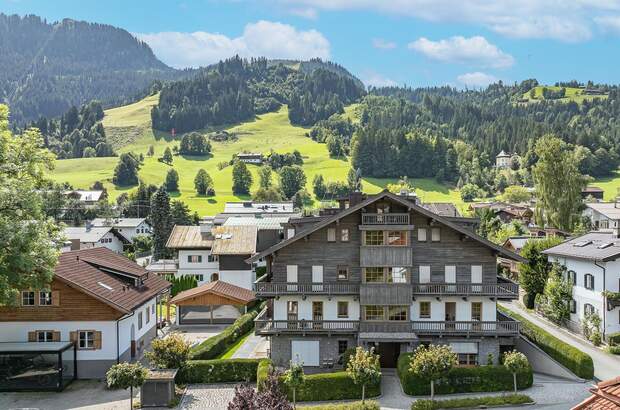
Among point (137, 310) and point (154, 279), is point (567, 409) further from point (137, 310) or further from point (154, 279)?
point (154, 279)

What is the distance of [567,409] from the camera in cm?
3312

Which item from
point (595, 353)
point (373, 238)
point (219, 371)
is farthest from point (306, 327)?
point (595, 353)

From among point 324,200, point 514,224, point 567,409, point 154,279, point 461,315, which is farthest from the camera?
point 324,200

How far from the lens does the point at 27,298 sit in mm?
40062

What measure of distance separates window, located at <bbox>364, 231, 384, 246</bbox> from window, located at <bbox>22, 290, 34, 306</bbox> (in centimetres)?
2232

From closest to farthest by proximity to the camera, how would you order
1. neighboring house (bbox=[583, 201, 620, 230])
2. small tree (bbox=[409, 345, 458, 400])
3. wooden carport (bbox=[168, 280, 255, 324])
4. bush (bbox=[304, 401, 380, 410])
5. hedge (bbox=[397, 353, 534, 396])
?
bush (bbox=[304, 401, 380, 410]) → small tree (bbox=[409, 345, 458, 400]) → hedge (bbox=[397, 353, 534, 396]) → wooden carport (bbox=[168, 280, 255, 324]) → neighboring house (bbox=[583, 201, 620, 230])

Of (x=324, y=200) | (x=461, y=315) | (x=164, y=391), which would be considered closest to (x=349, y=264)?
(x=461, y=315)

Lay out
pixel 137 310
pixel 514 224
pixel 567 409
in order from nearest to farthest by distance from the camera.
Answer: pixel 567 409
pixel 137 310
pixel 514 224

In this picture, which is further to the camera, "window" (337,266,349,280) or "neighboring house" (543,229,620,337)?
"neighboring house" (543,229,620,337)

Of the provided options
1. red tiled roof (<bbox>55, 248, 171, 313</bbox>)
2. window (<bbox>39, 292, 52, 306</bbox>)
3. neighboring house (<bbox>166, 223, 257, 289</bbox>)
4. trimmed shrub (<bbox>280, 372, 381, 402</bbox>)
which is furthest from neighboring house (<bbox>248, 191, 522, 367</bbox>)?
neighboring house (<bbox>166, 223, 257, 289</bbox>)

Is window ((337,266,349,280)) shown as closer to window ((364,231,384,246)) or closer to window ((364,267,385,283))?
window ((364,267,385,283))

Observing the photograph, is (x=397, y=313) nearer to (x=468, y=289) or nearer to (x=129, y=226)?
(x=468, y=289)

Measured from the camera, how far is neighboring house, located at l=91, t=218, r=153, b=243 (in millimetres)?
130375

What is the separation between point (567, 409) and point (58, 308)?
31261 millimetres
